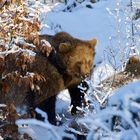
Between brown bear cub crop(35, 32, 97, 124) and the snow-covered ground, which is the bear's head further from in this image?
the snow-covered ground

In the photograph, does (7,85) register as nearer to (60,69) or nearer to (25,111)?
(25,111)

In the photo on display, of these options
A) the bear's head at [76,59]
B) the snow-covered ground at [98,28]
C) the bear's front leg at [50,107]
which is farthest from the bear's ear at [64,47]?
the snow-covered ground at [98,28]

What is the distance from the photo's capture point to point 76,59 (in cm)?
755

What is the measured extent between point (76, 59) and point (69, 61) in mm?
106

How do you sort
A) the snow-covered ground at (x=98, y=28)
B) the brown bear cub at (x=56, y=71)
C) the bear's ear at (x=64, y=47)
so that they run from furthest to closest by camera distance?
the snow-covered ground at (x=98, y=28) → the bear's ear at (x=64, y=47) → the brown bear cub at (x=56, y=71)

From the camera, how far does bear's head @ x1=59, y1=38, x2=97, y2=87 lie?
7.50 metres

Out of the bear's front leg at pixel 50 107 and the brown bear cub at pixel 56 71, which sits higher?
the brown bear cub at pixel 56 71

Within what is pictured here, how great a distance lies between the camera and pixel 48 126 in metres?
2.30

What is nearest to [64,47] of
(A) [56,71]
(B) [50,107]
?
(A) [56,71]

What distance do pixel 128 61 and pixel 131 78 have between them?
892 millimetres

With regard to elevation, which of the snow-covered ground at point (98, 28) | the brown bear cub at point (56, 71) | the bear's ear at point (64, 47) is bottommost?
the snow-covered ground at point (98, 28)

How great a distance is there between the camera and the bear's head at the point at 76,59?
295 inches

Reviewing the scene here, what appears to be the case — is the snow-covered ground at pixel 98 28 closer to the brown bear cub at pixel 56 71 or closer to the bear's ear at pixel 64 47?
the brown bear cub at pixel 56 71

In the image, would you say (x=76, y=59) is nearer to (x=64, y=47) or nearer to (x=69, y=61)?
(x=69, y=61)
